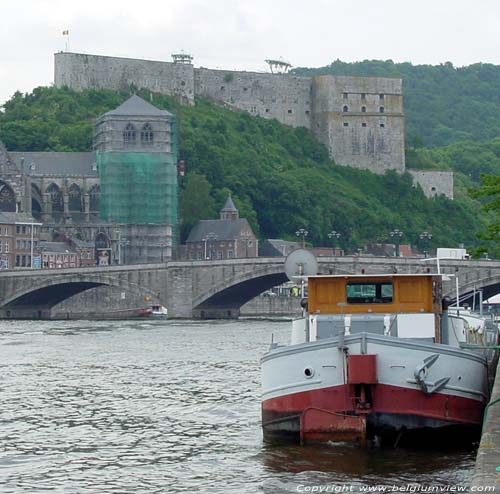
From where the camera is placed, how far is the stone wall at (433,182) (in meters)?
189

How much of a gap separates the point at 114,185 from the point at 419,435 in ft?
399

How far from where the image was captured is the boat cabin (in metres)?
32.1

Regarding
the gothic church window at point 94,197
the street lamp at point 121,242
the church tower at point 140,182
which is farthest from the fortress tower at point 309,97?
the street lamp at point 121,242

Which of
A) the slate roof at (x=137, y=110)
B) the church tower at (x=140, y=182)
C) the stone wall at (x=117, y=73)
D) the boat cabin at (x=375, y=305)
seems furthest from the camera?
the stone wall at (x=117, y=73)

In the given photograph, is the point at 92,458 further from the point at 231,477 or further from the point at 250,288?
the point at 250,288

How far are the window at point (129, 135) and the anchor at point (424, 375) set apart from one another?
125466mm

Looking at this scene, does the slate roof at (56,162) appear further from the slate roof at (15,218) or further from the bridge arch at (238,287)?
the bridge arch at (238,287)

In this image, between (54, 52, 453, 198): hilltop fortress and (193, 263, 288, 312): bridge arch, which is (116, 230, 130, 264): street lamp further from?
(54, 52, 453, 198): hilltop fortress

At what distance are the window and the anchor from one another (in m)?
125

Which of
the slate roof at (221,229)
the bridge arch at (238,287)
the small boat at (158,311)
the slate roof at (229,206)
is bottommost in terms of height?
the small boat at (158,311)

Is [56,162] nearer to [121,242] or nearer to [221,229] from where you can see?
[121,242]

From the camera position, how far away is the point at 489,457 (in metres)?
23.6

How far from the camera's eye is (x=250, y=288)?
388 ft

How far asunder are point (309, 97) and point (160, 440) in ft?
513
